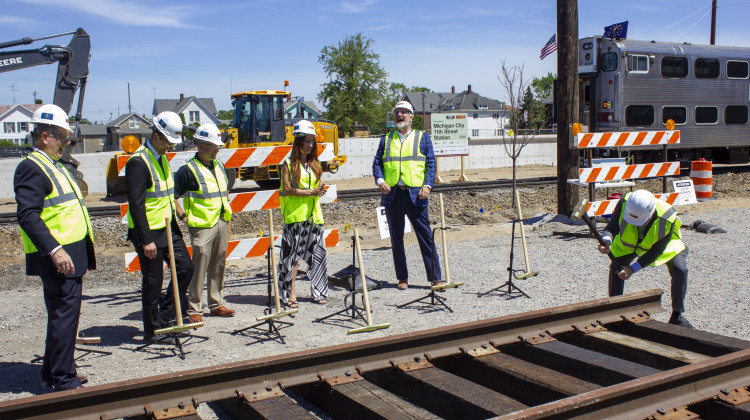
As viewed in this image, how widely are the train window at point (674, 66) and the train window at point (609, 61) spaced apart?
6.82 ft

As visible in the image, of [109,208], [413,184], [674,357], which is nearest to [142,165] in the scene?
[413,184]

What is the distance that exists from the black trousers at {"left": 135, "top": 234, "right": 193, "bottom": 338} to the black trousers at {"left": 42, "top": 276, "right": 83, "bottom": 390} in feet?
3.45

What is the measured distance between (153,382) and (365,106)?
5984cm

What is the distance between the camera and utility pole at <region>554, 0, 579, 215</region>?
12.6 m

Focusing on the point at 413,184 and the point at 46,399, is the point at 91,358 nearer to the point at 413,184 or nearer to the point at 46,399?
the point at 46,399

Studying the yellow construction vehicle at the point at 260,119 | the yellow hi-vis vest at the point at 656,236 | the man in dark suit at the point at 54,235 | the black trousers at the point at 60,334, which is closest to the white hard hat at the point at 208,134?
the man in dark suit at the point at 54,235

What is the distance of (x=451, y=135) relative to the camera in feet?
75.0

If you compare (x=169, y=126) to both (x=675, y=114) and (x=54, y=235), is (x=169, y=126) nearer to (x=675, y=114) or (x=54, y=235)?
(x=54, y=235)

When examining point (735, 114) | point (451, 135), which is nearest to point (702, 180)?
point (451, 135)

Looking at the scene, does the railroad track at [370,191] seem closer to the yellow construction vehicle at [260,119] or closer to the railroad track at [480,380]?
the yellow construction vehicle at [260,119]

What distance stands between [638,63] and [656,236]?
16537 mm

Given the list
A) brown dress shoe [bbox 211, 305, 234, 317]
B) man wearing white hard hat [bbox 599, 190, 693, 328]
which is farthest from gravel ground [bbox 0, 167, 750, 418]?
man wearing white hard hat [bbox 599, 190, 693, 328]

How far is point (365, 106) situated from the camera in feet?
206

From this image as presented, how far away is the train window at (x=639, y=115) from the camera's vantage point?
20953mm
